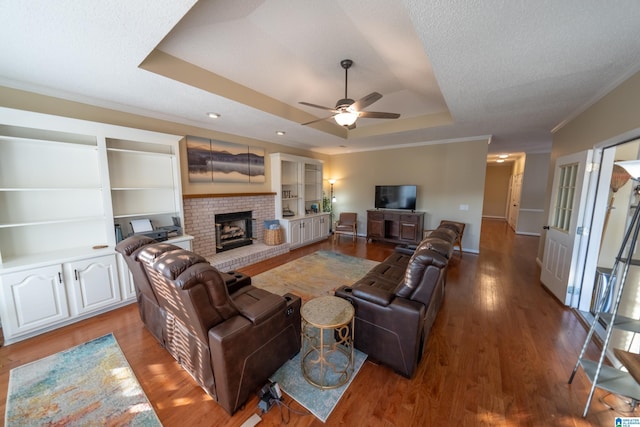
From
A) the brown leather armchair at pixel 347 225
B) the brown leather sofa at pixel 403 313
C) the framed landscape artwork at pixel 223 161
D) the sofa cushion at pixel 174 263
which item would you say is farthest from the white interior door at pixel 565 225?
the framed landscape artwork at pixel 223 161

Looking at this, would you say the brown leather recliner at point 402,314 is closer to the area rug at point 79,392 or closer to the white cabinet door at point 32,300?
the area rug at point 79,392

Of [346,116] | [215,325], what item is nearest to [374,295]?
[215,325]

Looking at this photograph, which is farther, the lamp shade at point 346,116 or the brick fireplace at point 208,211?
the brick fireplace at point 208,211

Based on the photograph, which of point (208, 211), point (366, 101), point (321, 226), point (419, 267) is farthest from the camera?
point (321, 226)

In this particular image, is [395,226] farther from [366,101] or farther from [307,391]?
[307,391]

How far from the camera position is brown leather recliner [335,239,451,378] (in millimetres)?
1688

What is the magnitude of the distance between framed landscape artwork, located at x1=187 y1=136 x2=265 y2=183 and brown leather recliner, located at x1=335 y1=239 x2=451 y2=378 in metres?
3.42

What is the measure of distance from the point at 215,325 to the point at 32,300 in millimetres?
2304

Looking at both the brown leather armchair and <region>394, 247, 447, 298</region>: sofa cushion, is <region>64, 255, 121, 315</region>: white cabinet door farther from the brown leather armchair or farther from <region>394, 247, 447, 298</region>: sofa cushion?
the brown leather armchair

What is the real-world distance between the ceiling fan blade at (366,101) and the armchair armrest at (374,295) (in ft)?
6.16

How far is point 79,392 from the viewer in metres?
1.65

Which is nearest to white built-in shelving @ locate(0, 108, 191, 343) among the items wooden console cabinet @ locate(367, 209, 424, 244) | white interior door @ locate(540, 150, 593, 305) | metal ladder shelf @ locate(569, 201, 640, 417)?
metal ladder shelf @ locate(569, 201, 640, 417)

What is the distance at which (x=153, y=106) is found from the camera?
288cm

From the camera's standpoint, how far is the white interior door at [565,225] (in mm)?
2689
